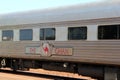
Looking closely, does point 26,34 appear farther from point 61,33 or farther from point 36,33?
point 61,33

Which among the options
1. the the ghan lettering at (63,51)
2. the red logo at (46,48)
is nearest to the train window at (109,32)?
the the ghan lettering at (63,51)

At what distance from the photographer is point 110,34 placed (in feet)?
46.0

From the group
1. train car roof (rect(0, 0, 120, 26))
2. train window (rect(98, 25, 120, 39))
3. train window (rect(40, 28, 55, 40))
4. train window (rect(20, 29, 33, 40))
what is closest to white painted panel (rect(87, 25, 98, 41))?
train window (rect(98, 25, 120, 39))

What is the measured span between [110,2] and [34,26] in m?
4.59

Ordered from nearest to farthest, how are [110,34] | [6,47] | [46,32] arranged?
1. [110,34]
2. [46,32]
3. [6,47]

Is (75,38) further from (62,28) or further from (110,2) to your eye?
(110,2)

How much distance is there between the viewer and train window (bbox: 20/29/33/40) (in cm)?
1758

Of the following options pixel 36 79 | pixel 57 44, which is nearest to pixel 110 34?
pixel 57 44

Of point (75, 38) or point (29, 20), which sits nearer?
point (75, 38)

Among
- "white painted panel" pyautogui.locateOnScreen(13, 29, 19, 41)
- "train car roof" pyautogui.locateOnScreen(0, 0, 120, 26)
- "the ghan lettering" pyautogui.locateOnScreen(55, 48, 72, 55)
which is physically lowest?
"the ghan lettering" pyautogui.locateOnScreen(55, 48, 72, 55)

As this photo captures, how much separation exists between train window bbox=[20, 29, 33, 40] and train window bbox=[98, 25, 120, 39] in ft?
14.6

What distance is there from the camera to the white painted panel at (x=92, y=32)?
568 inches

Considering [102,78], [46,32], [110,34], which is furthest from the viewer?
[46,32]

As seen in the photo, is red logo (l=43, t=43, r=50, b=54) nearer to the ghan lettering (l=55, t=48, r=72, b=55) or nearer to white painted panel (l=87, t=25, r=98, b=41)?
the ghan lettering (l=55, t=48, r=72, b=55)
